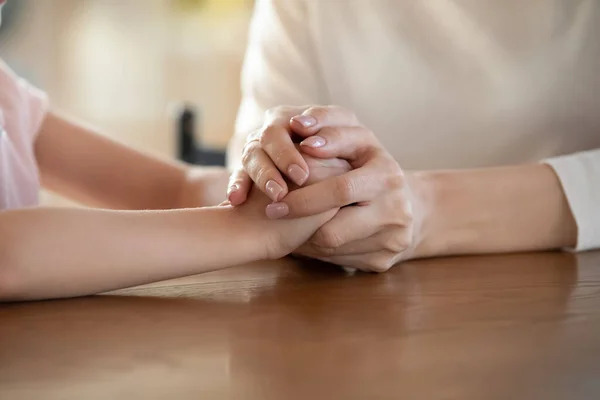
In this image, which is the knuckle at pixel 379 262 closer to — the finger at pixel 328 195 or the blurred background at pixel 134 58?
the finger at pixel 328 195

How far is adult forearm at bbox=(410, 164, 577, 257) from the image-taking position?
2.37 feet

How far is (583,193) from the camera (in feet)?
2.43

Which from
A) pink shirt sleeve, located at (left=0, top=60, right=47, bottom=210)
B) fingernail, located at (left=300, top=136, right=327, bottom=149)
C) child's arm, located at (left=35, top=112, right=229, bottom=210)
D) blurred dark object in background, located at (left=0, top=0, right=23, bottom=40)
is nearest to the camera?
fingernail, located at (left=300, top=136, right=327, bottom=149)

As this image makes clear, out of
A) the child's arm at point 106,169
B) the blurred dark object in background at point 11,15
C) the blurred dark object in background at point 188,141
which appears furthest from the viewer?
the blurred dark object in background at point 11,15

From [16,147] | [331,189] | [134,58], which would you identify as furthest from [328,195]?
[134,58]

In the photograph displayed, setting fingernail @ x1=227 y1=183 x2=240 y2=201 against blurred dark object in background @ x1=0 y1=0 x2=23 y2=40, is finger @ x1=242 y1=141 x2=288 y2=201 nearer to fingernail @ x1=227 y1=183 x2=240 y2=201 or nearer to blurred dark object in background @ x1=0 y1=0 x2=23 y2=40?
fingernail @ x1=227 y1=183 x2=240 y2=201

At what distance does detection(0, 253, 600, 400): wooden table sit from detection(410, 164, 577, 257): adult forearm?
0.33 ft

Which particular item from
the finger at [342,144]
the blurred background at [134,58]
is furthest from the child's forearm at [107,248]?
the blurred background at [134,58]

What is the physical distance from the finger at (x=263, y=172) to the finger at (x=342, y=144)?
42 millimetres

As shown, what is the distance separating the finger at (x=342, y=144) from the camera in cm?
65

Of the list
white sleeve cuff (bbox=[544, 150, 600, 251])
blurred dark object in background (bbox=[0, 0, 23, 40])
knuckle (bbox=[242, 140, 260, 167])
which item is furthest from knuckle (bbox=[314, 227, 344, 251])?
blurred dark object in background (bbox=[0, 0, 23, 40])

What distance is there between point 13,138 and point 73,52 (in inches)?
99.4

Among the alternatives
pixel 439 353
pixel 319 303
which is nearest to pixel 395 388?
pixel 439 353

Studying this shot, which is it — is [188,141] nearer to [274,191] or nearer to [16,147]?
[16,147]
